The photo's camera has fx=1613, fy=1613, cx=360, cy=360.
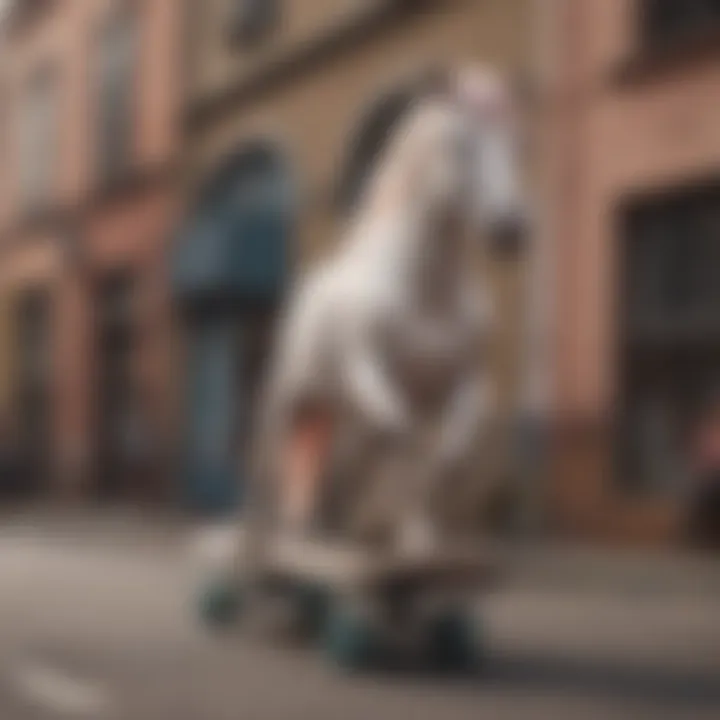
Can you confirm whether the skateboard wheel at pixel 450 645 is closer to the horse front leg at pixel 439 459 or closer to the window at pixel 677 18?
the horse front leg at pixel 439 459

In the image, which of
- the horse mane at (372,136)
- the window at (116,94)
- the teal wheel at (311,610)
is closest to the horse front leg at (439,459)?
the teal wheel at (311,610)

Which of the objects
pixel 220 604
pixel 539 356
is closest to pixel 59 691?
pixel 220 604

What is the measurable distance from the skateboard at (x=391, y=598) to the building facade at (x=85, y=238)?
13.5 ft

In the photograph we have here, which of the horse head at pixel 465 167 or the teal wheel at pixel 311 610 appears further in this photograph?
the teal wheel at pixel 311 610

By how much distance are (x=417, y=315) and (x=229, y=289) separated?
7.39 m

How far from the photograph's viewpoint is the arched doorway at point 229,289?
10.6 metres

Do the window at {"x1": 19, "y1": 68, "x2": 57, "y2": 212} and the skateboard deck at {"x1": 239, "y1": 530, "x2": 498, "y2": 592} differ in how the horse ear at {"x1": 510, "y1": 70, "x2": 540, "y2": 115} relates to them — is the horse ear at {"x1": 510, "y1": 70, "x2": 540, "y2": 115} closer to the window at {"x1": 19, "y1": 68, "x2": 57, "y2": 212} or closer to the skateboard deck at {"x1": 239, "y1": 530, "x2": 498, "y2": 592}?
the window at {"x1": 19, "y1": 68, "x2": 57, "y2": 212}

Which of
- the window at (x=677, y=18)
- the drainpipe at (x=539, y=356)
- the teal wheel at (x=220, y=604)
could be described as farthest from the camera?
the drainpipe at (x=539, y=356)

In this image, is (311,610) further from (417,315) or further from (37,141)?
(37,141)

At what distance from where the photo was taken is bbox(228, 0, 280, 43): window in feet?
35.5

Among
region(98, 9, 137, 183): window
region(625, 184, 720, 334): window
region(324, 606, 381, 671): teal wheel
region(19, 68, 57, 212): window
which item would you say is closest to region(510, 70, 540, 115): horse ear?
region(625, 184, 720, 334): window

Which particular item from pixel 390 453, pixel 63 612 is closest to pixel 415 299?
pixel 390 453

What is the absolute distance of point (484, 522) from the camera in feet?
27.0

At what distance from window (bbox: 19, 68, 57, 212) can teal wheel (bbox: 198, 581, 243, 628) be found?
13.5 feet
